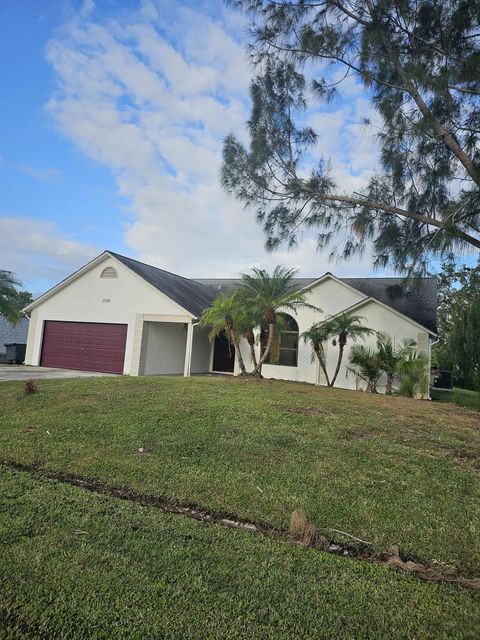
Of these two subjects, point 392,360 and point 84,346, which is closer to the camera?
point 392,360

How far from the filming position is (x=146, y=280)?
17.2 meters

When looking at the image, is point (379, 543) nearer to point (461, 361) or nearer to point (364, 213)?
point (364, 213)

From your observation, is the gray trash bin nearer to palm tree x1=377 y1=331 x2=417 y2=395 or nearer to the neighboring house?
the neighboring house

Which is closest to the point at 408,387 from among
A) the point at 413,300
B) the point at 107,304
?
the point at 413,300

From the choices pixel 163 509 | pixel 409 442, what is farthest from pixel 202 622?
pixel 409 442

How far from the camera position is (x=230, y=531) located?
10.8ft

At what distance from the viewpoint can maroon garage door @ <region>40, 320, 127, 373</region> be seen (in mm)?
17453

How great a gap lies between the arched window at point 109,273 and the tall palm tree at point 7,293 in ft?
12.2

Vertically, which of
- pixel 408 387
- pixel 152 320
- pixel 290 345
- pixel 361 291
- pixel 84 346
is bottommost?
pixel 408 387

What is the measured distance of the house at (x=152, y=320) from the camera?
16391 millimetres

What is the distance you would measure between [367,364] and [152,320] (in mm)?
8981

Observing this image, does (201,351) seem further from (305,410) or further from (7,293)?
(305,410)

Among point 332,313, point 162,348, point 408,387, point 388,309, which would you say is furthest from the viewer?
point 162,348

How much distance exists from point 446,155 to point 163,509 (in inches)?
387
